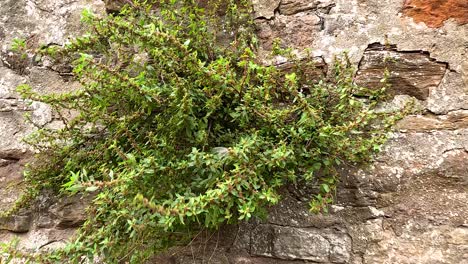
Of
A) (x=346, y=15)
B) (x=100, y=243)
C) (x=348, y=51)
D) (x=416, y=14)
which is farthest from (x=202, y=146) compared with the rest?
(x=416, y=14)

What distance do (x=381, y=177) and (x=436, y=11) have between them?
0.59m

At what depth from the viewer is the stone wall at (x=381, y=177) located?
3.62 feet

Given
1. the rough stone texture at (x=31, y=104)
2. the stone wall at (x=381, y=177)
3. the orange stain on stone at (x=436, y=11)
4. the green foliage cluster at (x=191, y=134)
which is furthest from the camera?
the rough stone texture at (x=31, y=104)

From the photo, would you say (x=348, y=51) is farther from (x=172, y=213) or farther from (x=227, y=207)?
(x=172, y=213)

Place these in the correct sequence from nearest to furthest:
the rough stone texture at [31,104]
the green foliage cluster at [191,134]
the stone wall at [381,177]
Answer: the green foliage cluster at [191,134], the stone wall at [381,177], the rough stone texture at [31,104]

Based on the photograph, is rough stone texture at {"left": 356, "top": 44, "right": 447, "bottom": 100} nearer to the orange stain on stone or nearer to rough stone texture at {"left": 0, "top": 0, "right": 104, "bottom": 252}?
the orange stain on stone

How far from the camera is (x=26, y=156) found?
1425 mm

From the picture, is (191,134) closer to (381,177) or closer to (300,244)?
(300,244)

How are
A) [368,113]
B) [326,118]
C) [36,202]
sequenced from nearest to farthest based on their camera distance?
Result: [368,113], [326,118], [36,202]

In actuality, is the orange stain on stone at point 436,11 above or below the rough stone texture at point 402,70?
above

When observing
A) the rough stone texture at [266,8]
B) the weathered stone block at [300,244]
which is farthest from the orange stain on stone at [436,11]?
the weathered stone block at [300,244]

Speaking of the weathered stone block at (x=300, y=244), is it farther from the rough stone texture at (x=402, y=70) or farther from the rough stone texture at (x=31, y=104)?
the rough stone texture at (x=31, y=104)

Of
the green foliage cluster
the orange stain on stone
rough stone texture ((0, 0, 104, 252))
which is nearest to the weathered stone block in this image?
the green foliage cluster

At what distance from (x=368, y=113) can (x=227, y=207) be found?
0.46m
